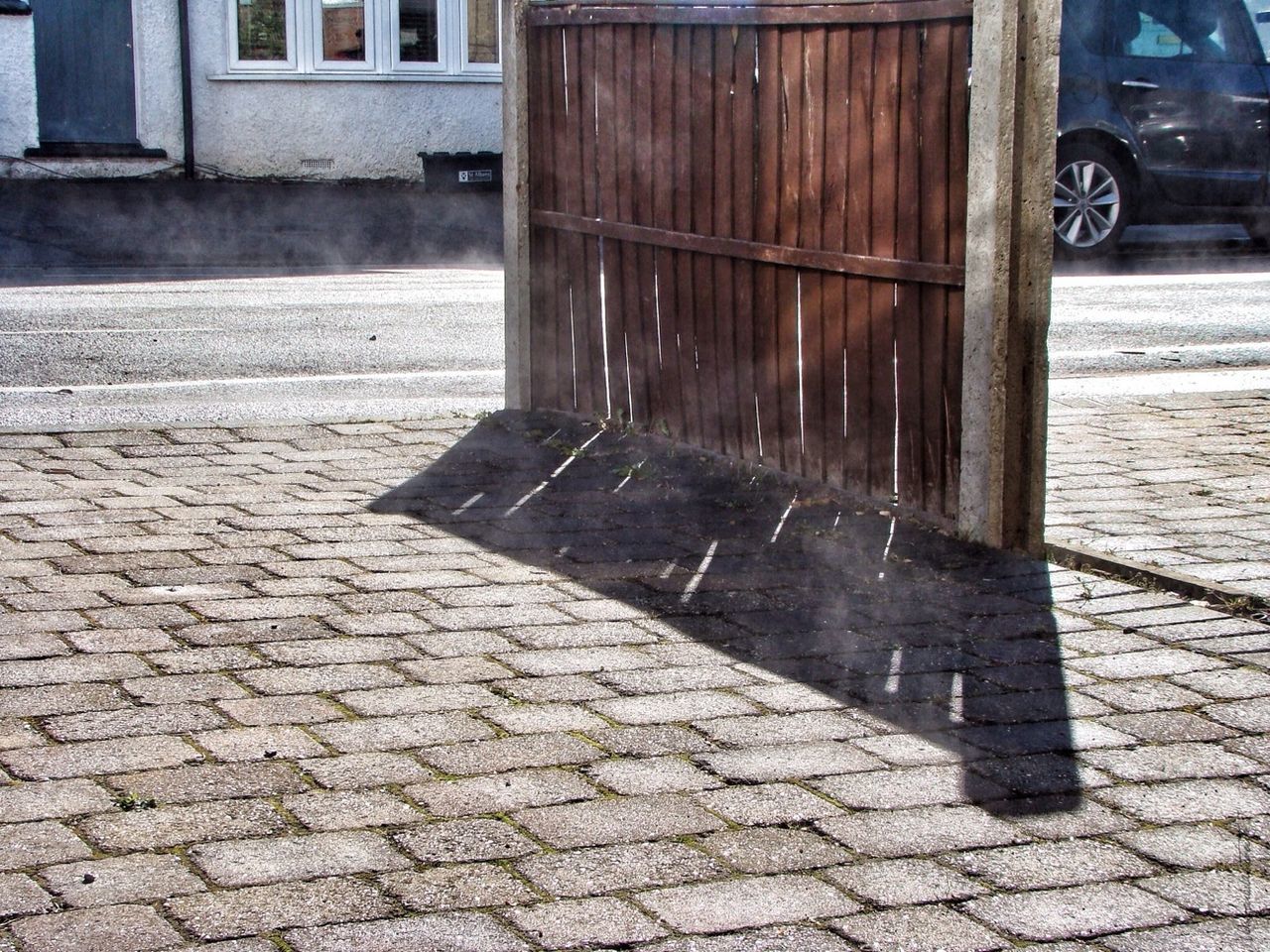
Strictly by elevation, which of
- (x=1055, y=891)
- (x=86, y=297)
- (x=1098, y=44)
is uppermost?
(x=1098, y=44)

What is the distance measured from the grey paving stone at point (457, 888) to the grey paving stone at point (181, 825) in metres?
0.36

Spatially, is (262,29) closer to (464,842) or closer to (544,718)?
(544,718)

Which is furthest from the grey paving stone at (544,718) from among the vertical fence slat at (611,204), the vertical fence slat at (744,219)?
the vertical fence slat at (611,204)

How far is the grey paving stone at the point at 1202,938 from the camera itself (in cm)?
297

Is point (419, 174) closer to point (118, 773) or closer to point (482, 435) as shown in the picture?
point (482, 435)

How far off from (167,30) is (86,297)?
426 inches

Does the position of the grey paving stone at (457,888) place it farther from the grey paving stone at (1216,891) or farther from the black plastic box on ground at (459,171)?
the black plastic box on ground at (459,171)

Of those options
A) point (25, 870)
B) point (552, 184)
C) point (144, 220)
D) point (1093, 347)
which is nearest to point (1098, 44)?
point (1093, 347)

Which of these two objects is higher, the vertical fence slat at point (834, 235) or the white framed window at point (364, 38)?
the white framed window at point (364, 38)

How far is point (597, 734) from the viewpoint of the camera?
392 cm

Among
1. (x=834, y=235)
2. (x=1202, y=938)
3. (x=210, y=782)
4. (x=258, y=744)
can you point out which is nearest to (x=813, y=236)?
(x=834, y=235)

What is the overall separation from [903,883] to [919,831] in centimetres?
24

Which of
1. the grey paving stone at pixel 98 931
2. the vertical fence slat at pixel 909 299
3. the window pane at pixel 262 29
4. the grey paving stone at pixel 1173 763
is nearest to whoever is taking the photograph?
the grey paving stone at pixel 98 931

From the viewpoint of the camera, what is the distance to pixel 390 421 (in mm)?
7480
